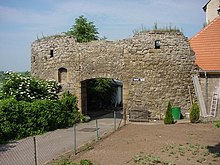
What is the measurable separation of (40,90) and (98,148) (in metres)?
6.51

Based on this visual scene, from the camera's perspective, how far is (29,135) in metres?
13.0

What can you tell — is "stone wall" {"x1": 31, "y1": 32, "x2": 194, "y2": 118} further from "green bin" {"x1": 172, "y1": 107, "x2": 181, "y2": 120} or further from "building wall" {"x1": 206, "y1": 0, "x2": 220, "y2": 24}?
"building wall" {"x1": 206, "y1": 0, "x2": 220, "y2": 24}

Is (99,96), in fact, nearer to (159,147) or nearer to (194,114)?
(194,114)

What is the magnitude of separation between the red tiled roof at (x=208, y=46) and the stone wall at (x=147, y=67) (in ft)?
3.52

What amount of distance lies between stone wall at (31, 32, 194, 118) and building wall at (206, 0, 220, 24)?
36.0 ft

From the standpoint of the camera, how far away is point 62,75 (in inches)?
699

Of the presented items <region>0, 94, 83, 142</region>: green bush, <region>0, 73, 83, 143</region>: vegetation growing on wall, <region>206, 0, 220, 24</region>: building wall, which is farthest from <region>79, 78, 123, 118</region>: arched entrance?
<region>206, 0, 220, 24</region>: building wall

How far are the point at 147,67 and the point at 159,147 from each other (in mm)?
7119

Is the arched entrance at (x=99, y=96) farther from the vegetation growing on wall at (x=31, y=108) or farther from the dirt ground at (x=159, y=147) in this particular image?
the dirt ground at (x=159, y=147)

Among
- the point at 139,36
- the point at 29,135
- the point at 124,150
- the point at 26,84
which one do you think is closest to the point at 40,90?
the point at 26,84

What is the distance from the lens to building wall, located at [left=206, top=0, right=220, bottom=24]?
997 inches

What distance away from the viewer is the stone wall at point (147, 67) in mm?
16125

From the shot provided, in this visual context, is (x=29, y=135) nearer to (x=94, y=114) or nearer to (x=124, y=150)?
(x=124, y=150)

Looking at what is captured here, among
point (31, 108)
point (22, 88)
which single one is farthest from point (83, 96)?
point (31, 108)
